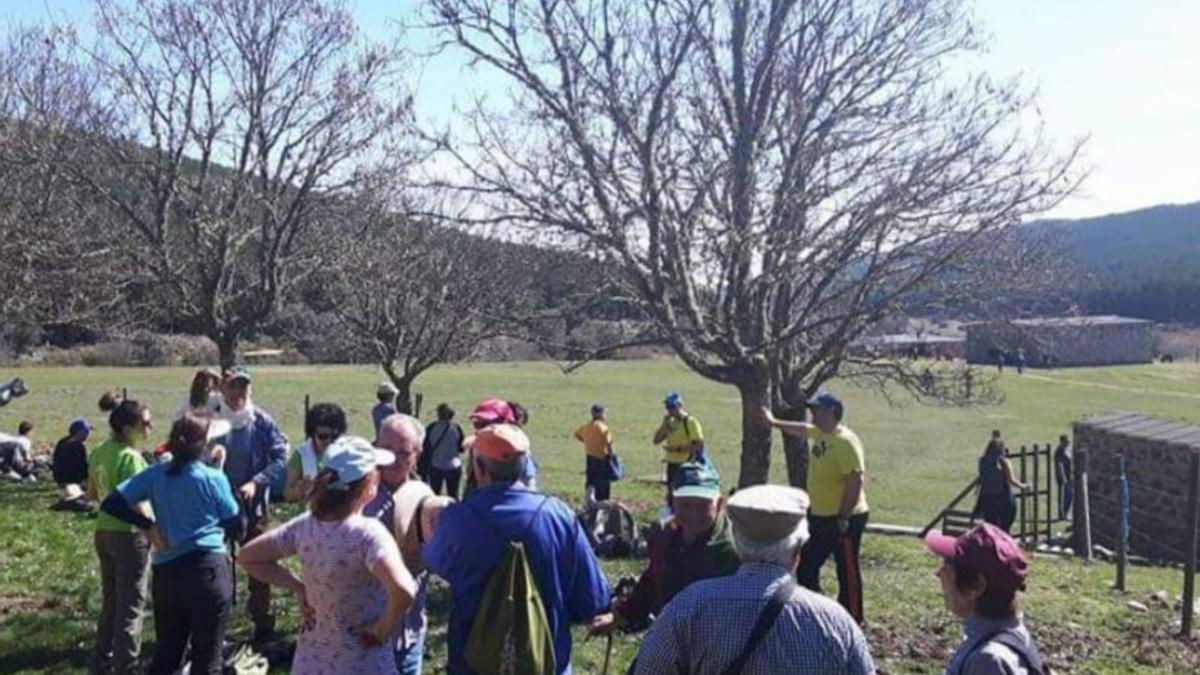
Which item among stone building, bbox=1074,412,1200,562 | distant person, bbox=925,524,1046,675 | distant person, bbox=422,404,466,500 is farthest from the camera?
stone building, bbox=1074,412,1200,562

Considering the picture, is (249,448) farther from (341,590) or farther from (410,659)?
(341,590)

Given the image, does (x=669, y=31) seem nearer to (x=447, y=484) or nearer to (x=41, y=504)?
(x=447, y=484)

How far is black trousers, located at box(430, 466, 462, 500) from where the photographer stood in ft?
44.0

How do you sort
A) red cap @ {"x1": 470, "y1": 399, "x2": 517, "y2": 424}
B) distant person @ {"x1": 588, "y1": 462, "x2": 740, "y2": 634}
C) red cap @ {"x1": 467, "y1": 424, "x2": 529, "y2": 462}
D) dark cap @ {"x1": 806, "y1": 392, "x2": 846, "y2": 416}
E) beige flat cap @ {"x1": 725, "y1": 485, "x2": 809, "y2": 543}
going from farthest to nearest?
dark cap @ {"x1": 806, "y1": 392, "x2": 846, "y2": 416}, red cap @ {"x1": 470, "y1": 399, "x2": 517, "y2": 424}, distant person @ {"x1": 588, "y1": 462, "x2": 740, "y2": 634}, red cap @ {"x1": 467, "y1": 424, "x2": 529, "y2": 462}, beige flat cap @ {"x1": 725, "y1": 485, "x2": 809, "y2": 543}

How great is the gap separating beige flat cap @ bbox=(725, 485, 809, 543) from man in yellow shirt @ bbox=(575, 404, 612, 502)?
11.0 m

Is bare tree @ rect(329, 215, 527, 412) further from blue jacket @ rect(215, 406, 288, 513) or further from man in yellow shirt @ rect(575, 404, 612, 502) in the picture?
blue jacket @ rect(215, 406, 288, 513)

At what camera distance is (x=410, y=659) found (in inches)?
185

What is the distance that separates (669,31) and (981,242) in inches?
142

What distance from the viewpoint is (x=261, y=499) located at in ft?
24.9

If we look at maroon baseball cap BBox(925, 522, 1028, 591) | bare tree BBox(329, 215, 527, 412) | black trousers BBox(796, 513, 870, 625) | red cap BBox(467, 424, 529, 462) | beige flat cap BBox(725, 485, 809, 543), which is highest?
bare tree BBox(329, 215, 527, 412)

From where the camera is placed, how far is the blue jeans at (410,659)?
182 inches

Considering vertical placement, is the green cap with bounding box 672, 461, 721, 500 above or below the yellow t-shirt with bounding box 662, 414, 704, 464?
above

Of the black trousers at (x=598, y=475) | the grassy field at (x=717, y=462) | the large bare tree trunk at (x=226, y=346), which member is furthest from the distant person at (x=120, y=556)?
the large bare tree trunk at (x=226, y=346)

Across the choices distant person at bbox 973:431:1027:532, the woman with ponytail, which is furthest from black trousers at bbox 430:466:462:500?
the woman with ponytail
